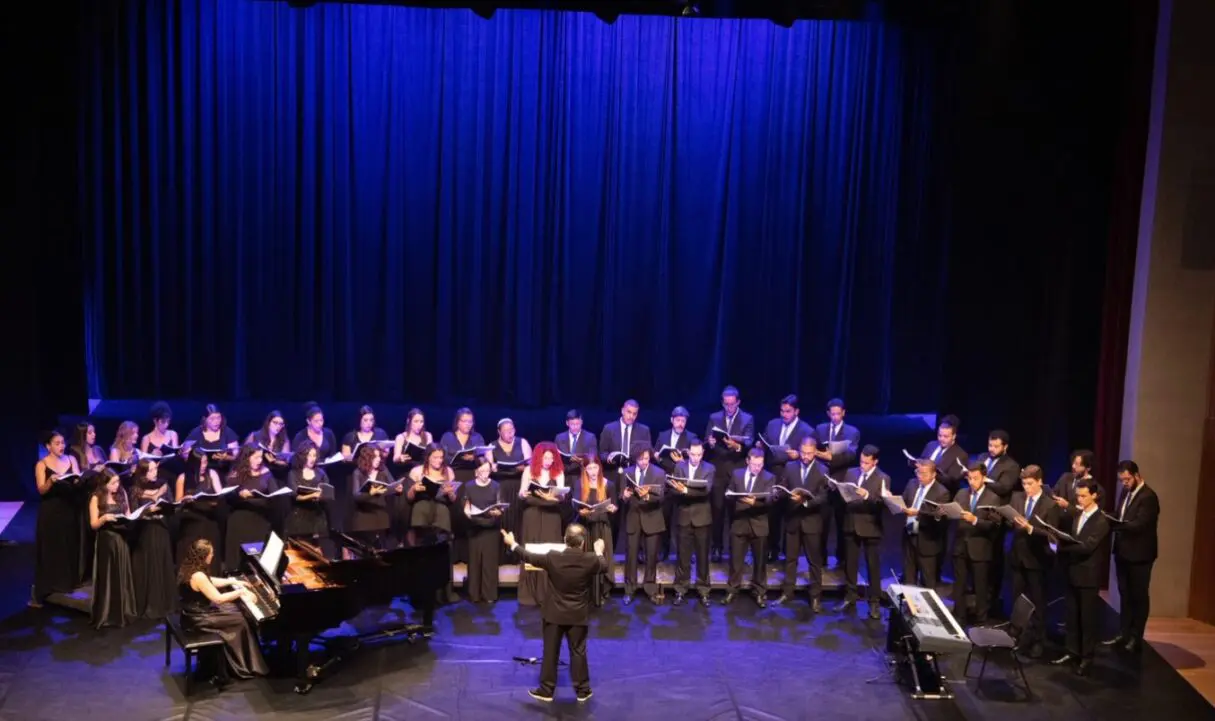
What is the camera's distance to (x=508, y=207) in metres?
15.7

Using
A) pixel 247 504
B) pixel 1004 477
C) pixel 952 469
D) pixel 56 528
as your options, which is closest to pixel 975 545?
pixel 1004 477

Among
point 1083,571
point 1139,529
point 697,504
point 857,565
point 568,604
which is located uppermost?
point 1139,529

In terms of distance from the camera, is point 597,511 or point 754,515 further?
point 754,515

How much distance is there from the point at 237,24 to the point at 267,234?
2600 mm

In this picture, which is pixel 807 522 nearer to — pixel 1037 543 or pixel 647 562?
pixel 647 562

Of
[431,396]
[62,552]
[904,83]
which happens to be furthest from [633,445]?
[904,83]

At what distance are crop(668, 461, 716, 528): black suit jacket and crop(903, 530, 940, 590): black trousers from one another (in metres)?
1.91

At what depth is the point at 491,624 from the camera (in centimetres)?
1128

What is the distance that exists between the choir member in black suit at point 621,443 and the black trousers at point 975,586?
3.21 m

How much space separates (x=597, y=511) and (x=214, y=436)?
391 cm

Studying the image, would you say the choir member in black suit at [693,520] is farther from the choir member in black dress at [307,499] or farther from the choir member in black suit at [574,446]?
the choir member in black dress at [307,499]

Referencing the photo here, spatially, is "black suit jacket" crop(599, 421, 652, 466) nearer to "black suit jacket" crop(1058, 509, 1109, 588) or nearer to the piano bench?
"black suit jacket" crop(1058, 509, 1109, 588)

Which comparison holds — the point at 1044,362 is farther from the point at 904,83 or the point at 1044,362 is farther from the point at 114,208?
the point at 114,208

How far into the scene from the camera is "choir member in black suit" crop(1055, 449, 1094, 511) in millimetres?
10898
